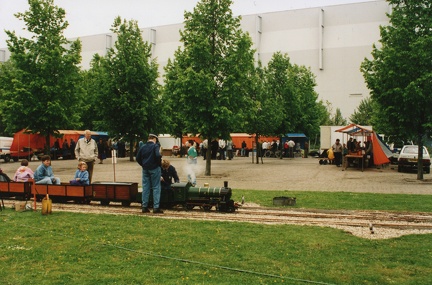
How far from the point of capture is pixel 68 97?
27.7m

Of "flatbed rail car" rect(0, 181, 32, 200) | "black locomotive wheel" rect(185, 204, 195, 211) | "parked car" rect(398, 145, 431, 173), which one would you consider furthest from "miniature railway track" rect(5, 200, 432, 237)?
"parked car" rect(398, 145, 431, 173)

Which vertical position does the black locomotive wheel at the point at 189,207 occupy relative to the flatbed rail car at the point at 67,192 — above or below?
below

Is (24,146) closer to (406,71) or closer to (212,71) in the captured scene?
(212,71)


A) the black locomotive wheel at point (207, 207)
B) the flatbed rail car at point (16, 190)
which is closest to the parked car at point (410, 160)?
the black locomotive wheel at point (207, 207)

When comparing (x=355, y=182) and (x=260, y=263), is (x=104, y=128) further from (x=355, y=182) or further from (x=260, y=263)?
(x=260, y=263)

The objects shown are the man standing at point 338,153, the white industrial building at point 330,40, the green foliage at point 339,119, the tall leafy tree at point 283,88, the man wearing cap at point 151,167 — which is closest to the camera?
the man wearing cap at point 151,167

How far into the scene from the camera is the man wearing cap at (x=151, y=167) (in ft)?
40.1

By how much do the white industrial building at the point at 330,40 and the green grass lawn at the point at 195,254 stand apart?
51272 mm

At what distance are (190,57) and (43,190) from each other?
12344 millimetres

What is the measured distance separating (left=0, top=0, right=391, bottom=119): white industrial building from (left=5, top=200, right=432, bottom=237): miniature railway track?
48083mm

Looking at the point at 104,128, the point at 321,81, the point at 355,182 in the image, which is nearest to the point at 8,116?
the point at 104,128

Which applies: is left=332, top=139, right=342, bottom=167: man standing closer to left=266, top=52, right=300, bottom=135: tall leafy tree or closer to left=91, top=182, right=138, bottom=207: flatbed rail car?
left=266, top=52, right=300, bottom=135: tall leafy tree

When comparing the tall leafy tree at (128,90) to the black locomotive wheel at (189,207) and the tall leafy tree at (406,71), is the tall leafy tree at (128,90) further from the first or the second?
the black locomotive wheel at (189,207)

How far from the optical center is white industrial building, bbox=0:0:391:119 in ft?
193
